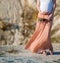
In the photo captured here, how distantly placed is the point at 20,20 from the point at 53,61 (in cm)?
110

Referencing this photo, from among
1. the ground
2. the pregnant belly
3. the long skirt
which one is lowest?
the ground

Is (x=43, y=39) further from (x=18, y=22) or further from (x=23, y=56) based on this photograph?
(x=18, y=22)

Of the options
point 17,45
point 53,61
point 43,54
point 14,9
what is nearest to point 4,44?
point 17,45

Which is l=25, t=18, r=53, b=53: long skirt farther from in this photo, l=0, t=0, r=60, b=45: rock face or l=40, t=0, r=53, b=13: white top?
l=0, t=0, r=60, b=45: rock face

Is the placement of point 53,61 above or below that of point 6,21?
below

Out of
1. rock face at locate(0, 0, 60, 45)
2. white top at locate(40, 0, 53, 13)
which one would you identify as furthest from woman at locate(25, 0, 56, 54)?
rock face at locate(0, 0, 60, 45)

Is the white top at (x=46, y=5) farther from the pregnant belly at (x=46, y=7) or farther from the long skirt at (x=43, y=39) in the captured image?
the long skirt at (x=43, y=39)

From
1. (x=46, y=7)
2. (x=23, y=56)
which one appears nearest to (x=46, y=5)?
(x=46, y=7)

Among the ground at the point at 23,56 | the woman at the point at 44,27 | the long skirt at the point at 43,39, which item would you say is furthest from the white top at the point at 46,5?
the ground at the point at 23,56

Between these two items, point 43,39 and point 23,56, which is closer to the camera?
point 23,56

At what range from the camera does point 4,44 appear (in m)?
3.79

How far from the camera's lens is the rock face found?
3834mm

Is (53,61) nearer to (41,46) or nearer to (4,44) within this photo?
(41,46)

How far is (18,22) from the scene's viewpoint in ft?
12.6
